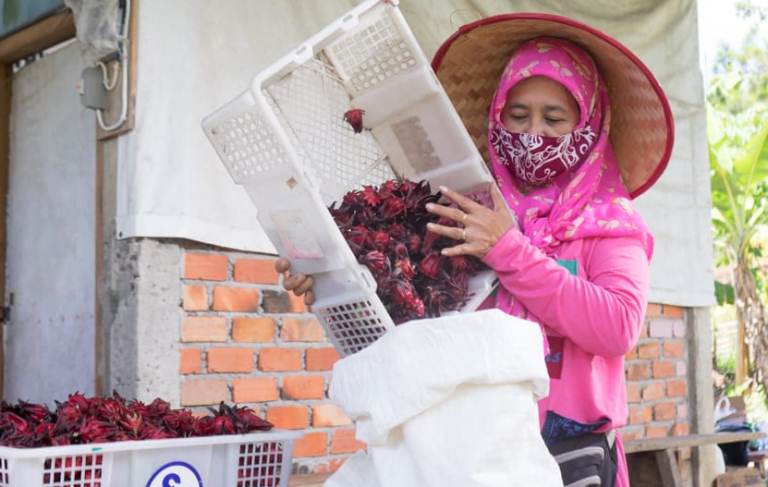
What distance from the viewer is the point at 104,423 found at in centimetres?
154

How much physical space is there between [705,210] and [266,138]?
360cm

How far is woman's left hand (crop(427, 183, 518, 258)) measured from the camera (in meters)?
1.65

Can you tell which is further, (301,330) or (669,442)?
(669,442)

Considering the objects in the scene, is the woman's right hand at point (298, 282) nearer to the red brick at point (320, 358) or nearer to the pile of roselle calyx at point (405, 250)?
the pile of roselle calyx at point (405, 250)

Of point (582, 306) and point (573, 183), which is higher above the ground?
point (573, 183)

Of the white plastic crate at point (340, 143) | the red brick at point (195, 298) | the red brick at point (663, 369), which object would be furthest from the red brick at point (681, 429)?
the white plastic crate at point (340, 143)

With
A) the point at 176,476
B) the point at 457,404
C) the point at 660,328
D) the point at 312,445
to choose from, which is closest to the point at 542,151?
the point at 457,404

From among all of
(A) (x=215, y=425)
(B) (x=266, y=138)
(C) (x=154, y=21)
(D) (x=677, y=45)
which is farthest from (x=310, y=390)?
(D) (x=677, y=45)

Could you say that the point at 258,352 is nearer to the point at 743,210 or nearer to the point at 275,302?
the point at 275,302

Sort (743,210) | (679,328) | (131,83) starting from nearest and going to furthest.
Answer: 1. (131,83)
2. (679,328)
3. (743,210)

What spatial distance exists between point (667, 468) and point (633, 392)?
0.67m

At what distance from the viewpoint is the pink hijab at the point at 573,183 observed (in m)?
1.76

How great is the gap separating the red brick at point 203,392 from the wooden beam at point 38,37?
4.00ft

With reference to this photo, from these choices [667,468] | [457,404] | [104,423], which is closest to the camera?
[457,404]
